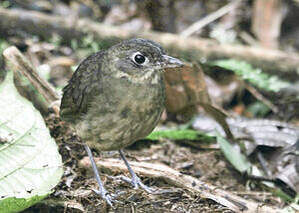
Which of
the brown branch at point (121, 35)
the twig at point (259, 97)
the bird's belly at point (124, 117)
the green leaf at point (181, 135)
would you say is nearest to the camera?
the bird's belly at point (124, 117)

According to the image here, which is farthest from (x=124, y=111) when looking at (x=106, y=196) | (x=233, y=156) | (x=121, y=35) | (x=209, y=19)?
(x=209, y=19)

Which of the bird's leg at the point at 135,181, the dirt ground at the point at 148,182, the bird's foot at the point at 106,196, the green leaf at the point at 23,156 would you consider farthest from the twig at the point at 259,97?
the green leaf at the point at 23,156

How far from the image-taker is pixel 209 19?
25.2 feet

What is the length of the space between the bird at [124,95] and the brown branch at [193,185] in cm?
25

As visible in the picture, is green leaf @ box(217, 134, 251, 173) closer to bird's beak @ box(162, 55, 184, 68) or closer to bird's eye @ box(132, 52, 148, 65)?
bird's beak @ box(162, 55, 184, 68)

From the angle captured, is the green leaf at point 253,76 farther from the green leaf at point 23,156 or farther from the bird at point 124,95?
the green leaf at point 23,156

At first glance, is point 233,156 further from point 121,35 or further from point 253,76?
point 121,35

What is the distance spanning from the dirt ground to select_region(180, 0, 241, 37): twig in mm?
2960

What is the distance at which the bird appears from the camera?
3.37 meters

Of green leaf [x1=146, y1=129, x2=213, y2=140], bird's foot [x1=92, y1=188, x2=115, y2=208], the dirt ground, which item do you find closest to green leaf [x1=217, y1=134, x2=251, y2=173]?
the dirt ground

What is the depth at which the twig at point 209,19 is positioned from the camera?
292 inches

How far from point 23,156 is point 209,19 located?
16.3ft

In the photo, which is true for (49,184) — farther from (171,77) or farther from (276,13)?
(276,13)

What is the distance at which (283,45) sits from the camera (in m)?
7.87
